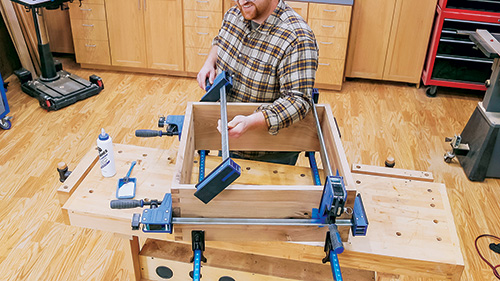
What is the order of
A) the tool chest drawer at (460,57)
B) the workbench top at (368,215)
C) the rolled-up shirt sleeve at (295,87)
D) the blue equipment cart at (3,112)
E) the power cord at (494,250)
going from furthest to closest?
1. the tool chest drawer at (460,57)
2. the blue equipment cart at (3,112)
3. the power cord at (494,250)
4. the rolled-up shirt sleeve at (295,87)
5. the workbench top at (368,215)

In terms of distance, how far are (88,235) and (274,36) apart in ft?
4.98

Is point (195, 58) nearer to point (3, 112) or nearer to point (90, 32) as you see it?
point (90, 32)

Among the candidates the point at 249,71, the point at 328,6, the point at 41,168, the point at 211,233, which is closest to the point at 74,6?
the point at 41,168

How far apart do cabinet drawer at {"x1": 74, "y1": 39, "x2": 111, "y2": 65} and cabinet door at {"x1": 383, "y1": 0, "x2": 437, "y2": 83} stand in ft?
8.30

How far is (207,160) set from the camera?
1857 mm

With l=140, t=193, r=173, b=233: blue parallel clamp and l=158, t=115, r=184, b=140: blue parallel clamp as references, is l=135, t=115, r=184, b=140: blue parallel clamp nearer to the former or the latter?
l=158, t=115, r=184, b=140: blue parallel clamp

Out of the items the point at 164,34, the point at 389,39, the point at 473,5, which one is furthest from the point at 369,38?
the point at 164,34

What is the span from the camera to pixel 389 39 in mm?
4023

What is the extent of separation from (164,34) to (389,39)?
1.97m

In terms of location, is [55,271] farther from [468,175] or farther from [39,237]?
[468,175]

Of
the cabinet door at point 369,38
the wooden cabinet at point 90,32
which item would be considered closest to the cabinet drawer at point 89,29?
the wooden cabinet at point 90,32

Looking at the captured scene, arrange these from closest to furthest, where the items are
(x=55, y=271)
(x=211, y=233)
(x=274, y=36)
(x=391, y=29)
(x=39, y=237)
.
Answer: (x=211, y=233), (x=274, y=36), (x=55, y=271), (x=39, y=237), (x=391, y=29)

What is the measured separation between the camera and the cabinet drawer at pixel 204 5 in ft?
12.6

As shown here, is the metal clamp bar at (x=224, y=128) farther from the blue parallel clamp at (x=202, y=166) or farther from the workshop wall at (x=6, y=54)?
the workshop wall at (x=6, y=54)
